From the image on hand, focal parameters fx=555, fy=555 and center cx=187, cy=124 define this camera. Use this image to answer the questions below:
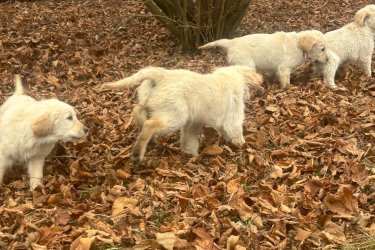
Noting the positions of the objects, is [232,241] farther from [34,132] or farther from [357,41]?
[357,41]

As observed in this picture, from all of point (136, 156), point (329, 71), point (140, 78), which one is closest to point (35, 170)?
point (136, 156)

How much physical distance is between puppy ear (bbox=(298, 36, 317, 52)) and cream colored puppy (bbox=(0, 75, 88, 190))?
413 centimetres

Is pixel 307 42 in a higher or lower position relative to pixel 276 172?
higher

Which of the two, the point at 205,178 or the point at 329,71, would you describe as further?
the point at 329,71

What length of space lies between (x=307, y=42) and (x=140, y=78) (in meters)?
3.73

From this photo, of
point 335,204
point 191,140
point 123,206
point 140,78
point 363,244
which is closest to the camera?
point 363,244

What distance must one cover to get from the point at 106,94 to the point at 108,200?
3488 millimetres

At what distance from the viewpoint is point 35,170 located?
533cm

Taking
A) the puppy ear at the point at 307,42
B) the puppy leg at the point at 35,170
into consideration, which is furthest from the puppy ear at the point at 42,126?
the puppy ear at the point at 307,42

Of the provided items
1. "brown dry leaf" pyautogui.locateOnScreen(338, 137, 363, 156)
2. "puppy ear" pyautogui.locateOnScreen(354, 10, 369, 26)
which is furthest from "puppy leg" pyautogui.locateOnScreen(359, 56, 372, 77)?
"brown dry leaf" pyautogui.locateOnScreen(338, 137, 363, 156)

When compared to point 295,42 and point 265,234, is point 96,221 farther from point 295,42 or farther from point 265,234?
point 295,42

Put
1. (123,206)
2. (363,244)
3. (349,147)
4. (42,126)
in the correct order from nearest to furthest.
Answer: (363,244), (123,206), (42,126), (349,147)

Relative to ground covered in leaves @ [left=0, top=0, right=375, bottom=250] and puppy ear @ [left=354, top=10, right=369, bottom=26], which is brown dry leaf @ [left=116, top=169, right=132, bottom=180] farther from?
puppy ear @ [left=354, top=10, right=369, bottom=26]

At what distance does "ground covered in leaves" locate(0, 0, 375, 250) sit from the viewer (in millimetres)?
4145
